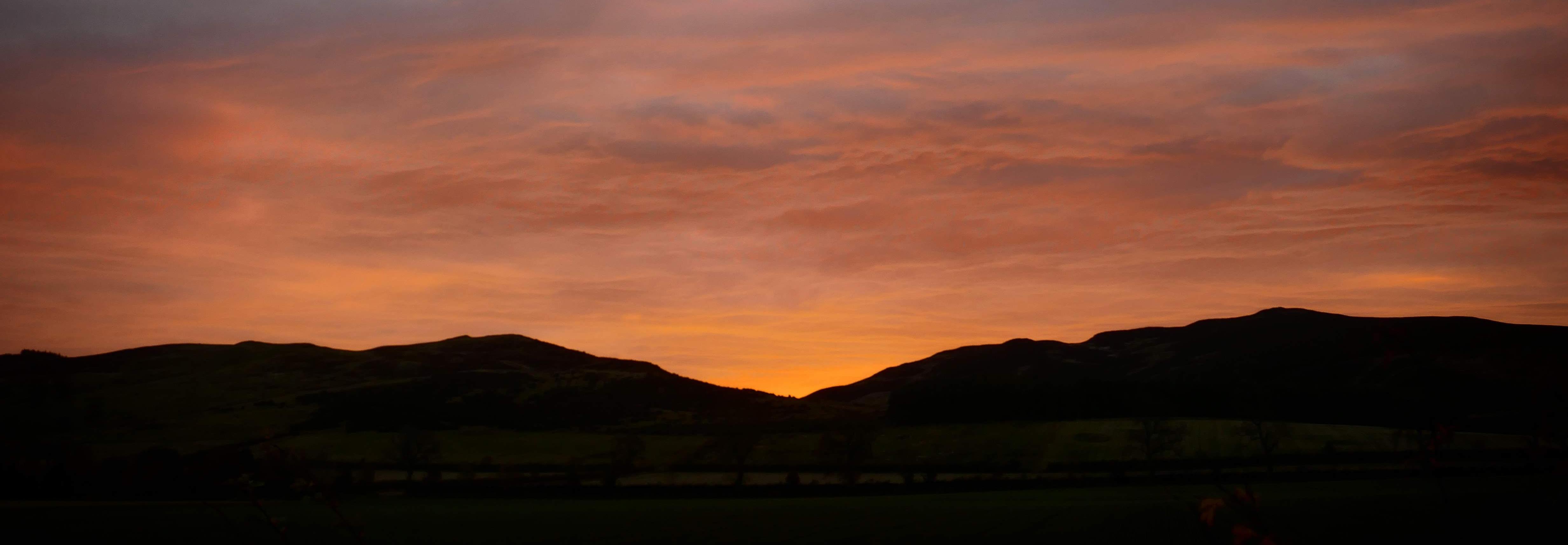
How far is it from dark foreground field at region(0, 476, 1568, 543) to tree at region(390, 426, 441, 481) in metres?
62.2

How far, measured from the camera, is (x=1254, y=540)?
6984 millimetres

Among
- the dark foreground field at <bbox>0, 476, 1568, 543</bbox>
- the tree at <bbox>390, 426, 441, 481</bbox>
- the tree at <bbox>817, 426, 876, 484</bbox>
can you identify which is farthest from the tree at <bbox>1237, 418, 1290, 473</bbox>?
the tree at <bbox>390, 426, 441, 481</bbox>

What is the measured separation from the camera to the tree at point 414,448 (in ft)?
522

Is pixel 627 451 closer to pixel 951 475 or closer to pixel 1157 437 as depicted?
pixel 951 475

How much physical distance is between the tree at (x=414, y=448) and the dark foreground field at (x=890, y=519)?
204 ft

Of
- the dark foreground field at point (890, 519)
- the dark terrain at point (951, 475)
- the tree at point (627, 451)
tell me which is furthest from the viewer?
the tree at point (627, 451)

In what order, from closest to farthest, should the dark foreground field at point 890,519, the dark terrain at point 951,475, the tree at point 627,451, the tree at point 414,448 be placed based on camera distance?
1. the dark terrain at point 951,475
2. the dark foreground field at point 890,519
3. the tree at point 627,451
4. the tree at point 414,448

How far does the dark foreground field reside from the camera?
5966 centimetres

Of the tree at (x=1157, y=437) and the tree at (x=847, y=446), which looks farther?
the tree at (x=847, y=446)

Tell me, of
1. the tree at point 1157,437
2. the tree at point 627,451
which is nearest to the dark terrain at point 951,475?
the tree at point 1157,437

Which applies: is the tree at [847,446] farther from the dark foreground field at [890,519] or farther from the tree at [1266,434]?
the tree at [1266,434]

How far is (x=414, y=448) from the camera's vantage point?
17112 centimetres

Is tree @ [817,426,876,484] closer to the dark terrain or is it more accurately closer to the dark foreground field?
the dark terrain

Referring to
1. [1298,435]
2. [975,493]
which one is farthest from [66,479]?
[1298,435]
